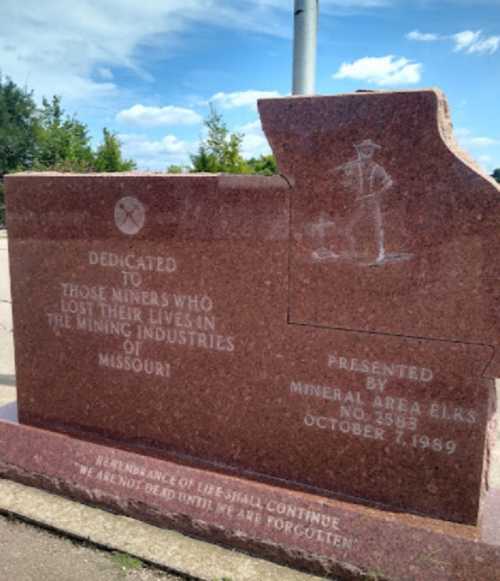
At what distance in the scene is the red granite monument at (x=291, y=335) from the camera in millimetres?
2346

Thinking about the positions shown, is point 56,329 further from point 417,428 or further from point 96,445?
point 417,428

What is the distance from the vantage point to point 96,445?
3051mm

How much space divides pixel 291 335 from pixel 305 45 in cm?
317

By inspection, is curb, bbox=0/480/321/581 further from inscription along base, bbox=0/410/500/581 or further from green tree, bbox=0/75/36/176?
green tree, bbox=0/75/36/176

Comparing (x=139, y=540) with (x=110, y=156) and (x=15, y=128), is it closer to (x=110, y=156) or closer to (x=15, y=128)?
(x=110, y=156)

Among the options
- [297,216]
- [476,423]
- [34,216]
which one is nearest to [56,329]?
[34,216]

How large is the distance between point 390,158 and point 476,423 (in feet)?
3.85

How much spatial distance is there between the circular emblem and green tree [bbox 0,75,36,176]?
29210 mm

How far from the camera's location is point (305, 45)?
15.8 feet

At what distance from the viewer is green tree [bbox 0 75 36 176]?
30203mm

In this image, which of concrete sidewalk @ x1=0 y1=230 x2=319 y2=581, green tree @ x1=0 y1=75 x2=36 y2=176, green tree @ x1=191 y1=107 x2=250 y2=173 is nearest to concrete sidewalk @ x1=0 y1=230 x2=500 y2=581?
concrete sidewalk @ x1=0 y1=230 x2=319 y2=581

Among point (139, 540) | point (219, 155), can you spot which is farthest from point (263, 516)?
point (219, 155)

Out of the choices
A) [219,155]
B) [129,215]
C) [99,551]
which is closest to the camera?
[99,551]

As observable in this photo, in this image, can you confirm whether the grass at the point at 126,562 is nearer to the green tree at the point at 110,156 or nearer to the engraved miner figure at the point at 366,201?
the engraved miner figure at the point at 366,201
